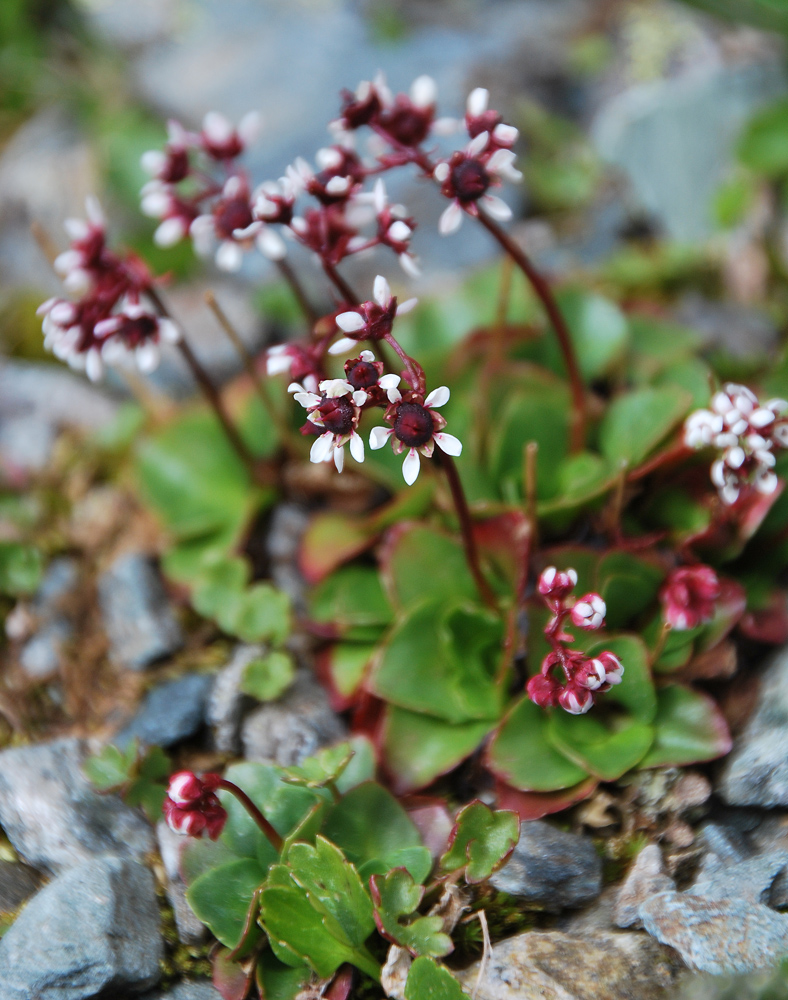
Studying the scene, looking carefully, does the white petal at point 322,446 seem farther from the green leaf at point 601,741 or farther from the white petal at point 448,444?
the green leaf at point 601,741

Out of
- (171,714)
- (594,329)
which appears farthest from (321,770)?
(594,329)

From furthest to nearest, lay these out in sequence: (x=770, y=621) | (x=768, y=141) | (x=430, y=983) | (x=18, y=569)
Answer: (x=768, y=141), (x=18, y=569), (x=770, y=621), (x=430, y=983)

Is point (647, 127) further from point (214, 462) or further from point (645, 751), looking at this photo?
point (645, 751)

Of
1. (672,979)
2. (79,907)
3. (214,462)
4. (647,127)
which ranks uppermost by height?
(647,127)

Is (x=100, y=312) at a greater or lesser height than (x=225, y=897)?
greater

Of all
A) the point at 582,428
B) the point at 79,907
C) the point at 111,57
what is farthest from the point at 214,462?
the point at 111,57

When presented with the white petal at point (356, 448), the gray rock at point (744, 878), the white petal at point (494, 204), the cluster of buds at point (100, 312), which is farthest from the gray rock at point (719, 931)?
the cluster of buds at point (100, 312)

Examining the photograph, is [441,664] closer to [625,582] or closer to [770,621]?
[625,582]
